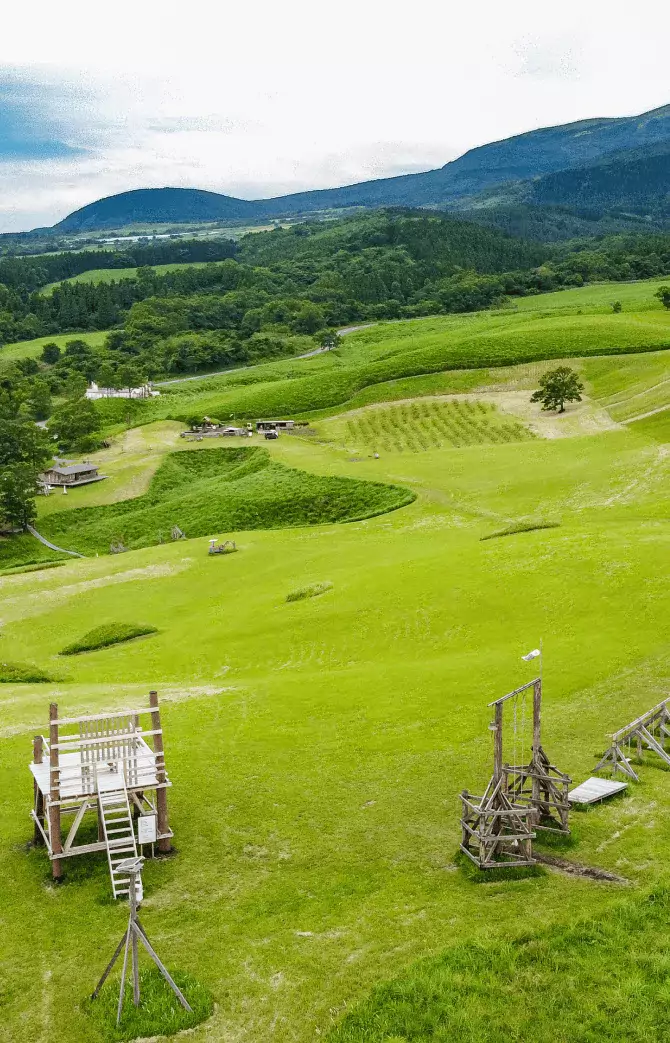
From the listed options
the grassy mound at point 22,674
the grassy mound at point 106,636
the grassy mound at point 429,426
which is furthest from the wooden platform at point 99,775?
the grassy mound at point 429,426

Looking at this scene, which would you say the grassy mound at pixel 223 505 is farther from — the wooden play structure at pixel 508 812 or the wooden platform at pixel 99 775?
the wooden platform at pixel 99 775

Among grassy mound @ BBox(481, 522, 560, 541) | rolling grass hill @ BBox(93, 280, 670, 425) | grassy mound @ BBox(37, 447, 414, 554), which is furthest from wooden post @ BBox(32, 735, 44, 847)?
rolling grass hill @ BBox(93, 280, 670, 425)

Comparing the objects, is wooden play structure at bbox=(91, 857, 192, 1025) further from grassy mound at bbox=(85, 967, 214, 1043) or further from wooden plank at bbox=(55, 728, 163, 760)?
wooden plank at bbox=(55, 728, 163, 760)

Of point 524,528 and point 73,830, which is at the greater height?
point 73,830

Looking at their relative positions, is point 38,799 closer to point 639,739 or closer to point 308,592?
point 639,739

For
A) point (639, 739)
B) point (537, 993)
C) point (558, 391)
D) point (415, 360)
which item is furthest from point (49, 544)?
point (537, 993)
